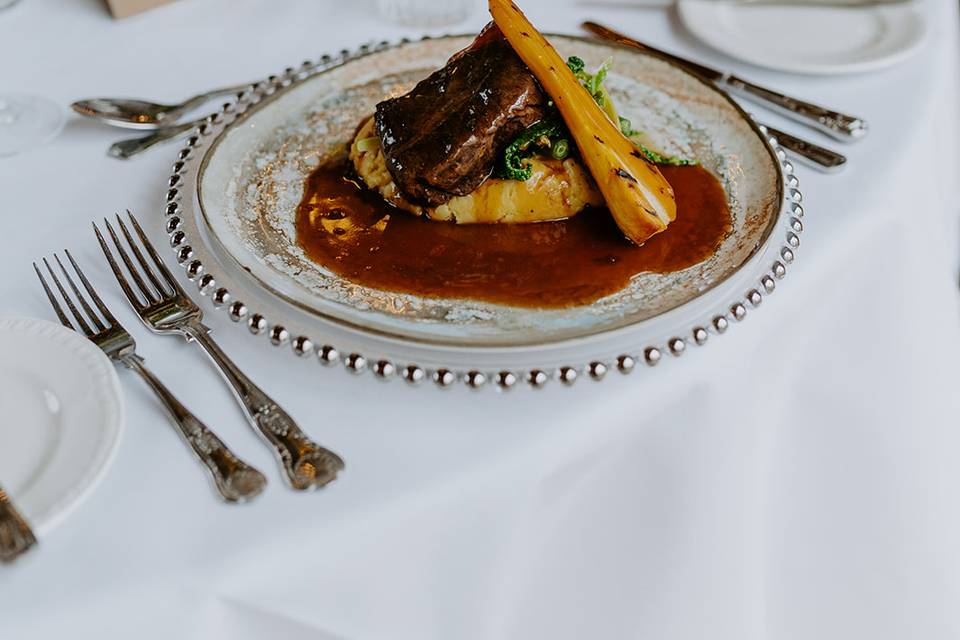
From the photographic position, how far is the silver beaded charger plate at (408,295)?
0.98 m

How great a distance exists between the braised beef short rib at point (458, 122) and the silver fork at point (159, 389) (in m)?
0.44

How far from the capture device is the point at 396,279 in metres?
1.13

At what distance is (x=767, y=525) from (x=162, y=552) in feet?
2.40

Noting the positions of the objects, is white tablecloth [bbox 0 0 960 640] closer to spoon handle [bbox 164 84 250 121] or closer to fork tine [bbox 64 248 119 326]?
fork tine [bbox 64 248 119 326]

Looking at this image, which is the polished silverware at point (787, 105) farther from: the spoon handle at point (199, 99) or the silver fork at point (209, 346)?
the silver fork at point (209, 346)

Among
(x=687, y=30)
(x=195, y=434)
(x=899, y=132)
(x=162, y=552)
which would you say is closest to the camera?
(x=162, y=552)

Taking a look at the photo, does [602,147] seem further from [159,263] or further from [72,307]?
[72,307]

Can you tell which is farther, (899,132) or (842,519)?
(899,132)

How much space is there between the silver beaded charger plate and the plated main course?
48 mm

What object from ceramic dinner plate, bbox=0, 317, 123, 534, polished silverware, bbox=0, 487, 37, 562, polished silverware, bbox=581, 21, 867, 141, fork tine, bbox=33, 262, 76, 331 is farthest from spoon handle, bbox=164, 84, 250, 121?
polished silverware, bbox=0, 487, 37, 562

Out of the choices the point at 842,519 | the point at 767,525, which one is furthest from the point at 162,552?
the point at 842,519

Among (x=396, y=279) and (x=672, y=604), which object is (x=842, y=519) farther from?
(x=396, y=279)

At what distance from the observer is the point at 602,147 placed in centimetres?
119

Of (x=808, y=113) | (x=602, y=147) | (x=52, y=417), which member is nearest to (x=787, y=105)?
(x=808, y=113)
